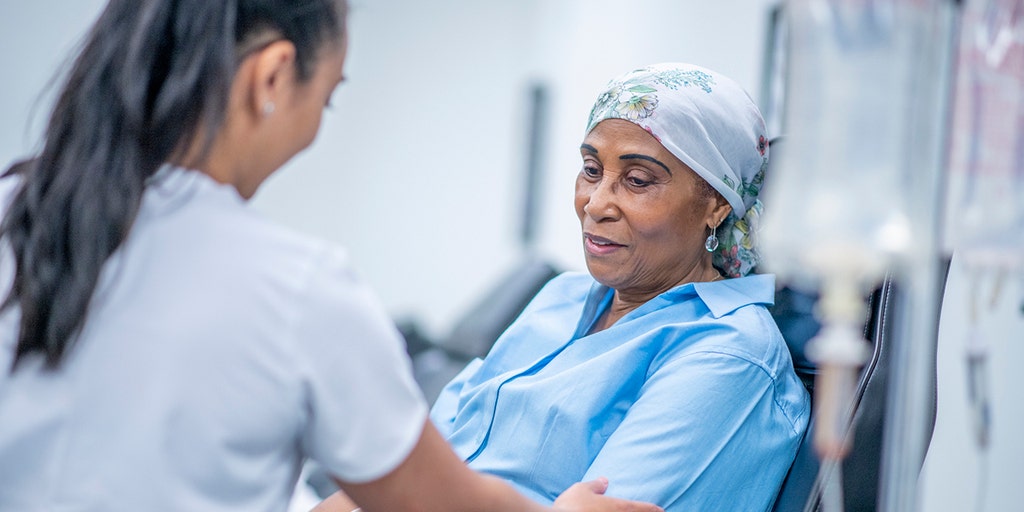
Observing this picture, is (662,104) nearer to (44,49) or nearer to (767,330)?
(767,330)

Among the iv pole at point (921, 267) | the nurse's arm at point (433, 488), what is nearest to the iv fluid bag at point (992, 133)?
the iv pole at point (921, 267)

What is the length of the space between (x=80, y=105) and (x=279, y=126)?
181 mm

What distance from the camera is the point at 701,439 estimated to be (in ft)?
4.26

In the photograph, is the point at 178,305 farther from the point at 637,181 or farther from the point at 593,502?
the point at 637,181

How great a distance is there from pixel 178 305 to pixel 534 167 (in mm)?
4600

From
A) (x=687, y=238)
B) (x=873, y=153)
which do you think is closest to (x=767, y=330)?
(x=687, y=238)

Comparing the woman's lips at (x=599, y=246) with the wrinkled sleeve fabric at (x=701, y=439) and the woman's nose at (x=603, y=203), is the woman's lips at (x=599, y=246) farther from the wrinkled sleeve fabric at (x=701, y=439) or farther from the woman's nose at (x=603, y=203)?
the wrinkled sleeve fabric at (x=701, y=439)

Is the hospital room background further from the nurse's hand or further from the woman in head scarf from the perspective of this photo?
the nurse's hand

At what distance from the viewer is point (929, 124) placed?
97 centimetres

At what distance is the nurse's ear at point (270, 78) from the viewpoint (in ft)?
2.83

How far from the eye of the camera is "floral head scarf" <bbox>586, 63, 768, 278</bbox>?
4.80 feet

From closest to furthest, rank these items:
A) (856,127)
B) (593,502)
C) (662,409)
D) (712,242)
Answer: (856,127), (593,502), (662,409), (712,242)

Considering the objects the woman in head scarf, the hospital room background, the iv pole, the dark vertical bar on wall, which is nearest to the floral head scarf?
the woman in head scarf

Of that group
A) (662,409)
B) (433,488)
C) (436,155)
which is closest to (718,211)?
(662,409)
